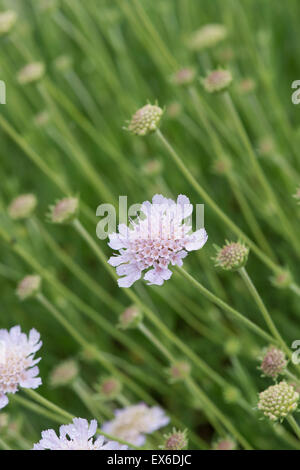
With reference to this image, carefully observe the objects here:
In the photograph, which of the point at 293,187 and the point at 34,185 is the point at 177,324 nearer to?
the point at 293,187

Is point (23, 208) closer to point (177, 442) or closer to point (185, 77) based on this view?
point (185, 77)

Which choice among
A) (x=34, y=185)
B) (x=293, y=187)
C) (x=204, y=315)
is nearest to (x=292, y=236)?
(x=293, y=187)

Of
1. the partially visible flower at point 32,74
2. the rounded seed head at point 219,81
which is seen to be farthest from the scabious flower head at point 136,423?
the partially visible flower at point 32,74

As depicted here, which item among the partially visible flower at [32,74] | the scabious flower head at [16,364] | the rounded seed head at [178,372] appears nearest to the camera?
the scabious flower head at [16,364]

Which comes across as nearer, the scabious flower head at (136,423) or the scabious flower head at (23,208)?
the scabious flower head at (136,423)

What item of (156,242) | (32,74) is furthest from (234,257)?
(32,74)

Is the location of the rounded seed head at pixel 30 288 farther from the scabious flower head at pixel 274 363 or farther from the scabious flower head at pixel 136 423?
the scabious flower head at pixel 274 363

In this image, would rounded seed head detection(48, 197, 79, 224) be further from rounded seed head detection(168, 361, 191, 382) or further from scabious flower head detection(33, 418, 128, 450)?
scabious flower head detection(33, 418, 128, 450)

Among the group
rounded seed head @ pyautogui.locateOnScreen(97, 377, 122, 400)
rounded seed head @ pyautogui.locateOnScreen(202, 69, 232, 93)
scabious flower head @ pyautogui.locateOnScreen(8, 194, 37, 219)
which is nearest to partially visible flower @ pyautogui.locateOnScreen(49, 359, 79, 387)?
rounded seed head @ pyautogui.locateOnScreen(97, 377, 122, 400)
